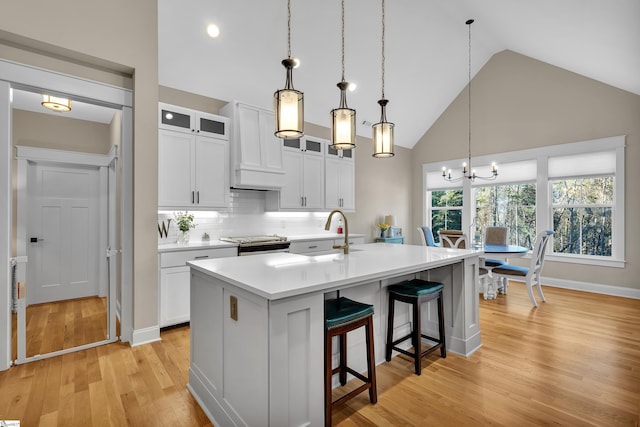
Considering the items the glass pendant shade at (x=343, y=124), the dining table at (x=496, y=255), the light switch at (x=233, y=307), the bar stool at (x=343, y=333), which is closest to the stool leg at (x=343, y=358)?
the bar stool at (x=343, y=333)

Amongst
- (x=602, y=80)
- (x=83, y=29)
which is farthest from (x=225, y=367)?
(x=602, y=80)

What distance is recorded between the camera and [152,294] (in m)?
3.14

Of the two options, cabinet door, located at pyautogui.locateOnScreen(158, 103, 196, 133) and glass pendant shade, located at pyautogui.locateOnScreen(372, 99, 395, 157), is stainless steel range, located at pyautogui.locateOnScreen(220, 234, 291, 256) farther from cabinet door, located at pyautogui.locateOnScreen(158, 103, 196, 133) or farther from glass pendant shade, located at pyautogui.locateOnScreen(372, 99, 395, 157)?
glass pendant shade, located at pyautogui.locateOnScreen(372, 99, 395, 157)

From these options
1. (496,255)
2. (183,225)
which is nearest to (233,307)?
(183,225)

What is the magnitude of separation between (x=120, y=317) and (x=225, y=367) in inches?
79.4

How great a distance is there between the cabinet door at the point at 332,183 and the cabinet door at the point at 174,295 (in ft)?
8.57

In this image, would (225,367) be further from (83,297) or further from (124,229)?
(83,297)

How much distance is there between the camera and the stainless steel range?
3.88m

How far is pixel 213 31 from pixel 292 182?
2.19m

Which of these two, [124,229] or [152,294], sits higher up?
[124,229]

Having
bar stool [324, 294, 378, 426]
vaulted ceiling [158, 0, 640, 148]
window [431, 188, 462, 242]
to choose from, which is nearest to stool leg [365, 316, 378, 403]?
bar stool [324, 294, 378, 426]

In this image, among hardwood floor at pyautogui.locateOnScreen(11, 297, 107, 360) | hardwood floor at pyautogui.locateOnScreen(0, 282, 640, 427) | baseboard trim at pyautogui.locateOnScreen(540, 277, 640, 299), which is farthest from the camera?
baseboard trim at pyautogui.locateOnScreen(540, 277, 640, 299)

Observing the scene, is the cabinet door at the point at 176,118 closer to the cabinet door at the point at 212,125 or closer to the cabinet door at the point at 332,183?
the cabinet door at the point at 212,125

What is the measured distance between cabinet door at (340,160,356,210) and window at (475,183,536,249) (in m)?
2.37
